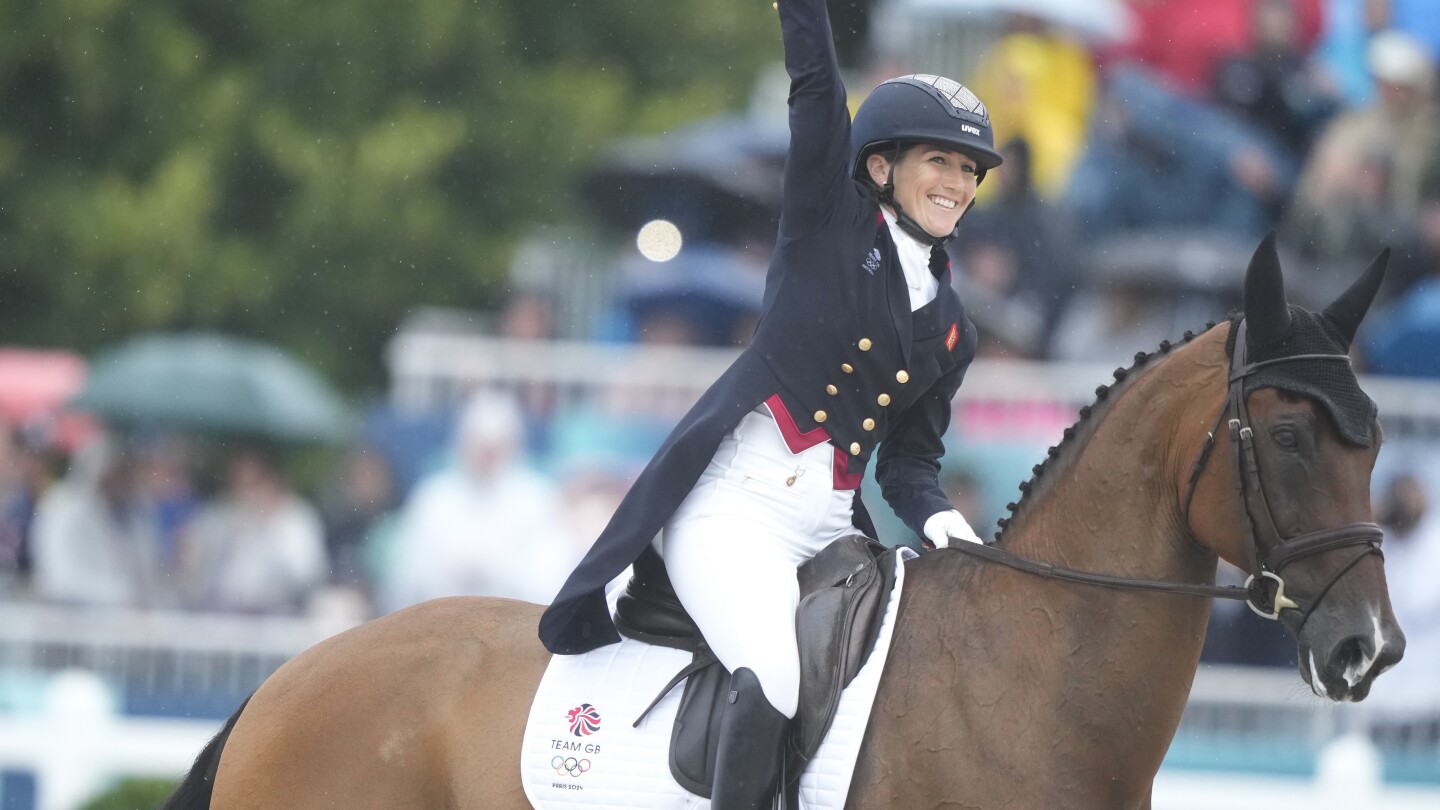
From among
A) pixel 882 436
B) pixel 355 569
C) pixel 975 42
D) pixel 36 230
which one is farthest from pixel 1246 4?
pixel 36 230

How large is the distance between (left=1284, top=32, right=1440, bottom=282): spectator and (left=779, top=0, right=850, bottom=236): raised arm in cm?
820

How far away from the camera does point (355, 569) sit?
11344 millimetres

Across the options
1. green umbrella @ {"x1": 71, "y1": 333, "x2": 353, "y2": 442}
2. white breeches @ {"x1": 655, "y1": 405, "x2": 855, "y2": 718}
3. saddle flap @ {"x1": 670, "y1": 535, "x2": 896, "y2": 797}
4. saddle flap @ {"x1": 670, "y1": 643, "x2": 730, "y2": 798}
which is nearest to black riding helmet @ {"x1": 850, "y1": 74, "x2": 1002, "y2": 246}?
white breeches @ {"x1": 655, "y1": 405, "x2": 855, "y2": 718}

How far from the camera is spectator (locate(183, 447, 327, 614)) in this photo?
37.4ft

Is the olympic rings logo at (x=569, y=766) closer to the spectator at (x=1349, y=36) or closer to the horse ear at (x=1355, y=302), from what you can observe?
the horse ear at (x=1355, y=302)

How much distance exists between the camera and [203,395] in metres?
13.7

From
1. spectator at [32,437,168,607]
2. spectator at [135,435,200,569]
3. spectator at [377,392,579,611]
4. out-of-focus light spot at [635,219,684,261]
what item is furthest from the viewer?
out-of-focus light spot at [635,219,684,261]

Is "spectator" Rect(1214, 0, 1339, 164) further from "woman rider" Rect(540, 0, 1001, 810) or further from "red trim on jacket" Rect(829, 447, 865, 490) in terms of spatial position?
"red trim on jacket" Rect(829, 447, 865, 490)

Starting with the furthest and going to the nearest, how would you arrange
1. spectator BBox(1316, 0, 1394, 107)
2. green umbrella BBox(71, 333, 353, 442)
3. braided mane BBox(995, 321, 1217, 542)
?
1. green umbrella BBox(71, 333, 353, 442)
2. spectator BBox(1316, 0, 1394, 107)
3. braided mane BBox(995, 321, 1217, 542)

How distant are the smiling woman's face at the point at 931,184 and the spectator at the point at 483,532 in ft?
20.1

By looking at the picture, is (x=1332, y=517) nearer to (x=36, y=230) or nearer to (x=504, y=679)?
(x=504, y=679)

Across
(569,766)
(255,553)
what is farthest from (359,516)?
(569,766)

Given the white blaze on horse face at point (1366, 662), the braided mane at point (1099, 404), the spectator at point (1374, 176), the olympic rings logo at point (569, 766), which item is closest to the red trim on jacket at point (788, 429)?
the braided mane at point (1099, 404)

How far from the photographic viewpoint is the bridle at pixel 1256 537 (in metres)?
3.78
